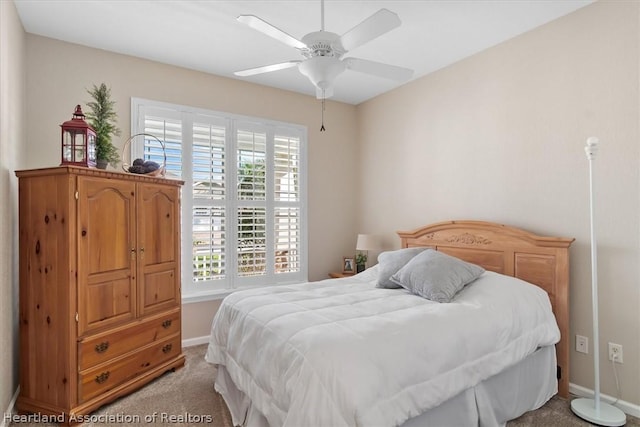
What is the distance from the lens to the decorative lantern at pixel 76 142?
2330 millimetres

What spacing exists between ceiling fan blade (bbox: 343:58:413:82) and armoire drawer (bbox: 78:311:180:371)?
2.41 metres

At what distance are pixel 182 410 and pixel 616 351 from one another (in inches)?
117

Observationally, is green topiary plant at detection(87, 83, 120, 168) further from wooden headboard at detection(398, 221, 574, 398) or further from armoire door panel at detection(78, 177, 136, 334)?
wooden headboard at detection(398, 221, 574, 398)

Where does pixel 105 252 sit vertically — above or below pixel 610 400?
above

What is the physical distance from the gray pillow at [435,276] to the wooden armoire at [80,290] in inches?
79.7

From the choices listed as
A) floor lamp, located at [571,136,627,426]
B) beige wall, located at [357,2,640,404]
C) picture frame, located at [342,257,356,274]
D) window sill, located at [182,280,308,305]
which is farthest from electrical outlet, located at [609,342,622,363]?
window sill, located at [182,280,308,305]

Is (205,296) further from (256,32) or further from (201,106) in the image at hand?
(256,32)

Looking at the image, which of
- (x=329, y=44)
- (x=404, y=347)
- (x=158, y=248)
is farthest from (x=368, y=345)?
(x=158, y=248)

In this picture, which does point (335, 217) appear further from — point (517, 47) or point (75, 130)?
point (75, 130)

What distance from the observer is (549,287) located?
2.63 m

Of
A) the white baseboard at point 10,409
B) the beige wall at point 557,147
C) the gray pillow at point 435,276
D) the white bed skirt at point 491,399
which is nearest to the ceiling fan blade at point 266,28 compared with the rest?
the gray pillow at point 435,276

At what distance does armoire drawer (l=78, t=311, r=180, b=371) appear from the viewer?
233 centimetres

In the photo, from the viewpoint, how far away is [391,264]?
116 inches

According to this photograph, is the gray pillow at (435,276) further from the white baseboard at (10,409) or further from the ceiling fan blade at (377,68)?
the white baseboard at (10,409)
